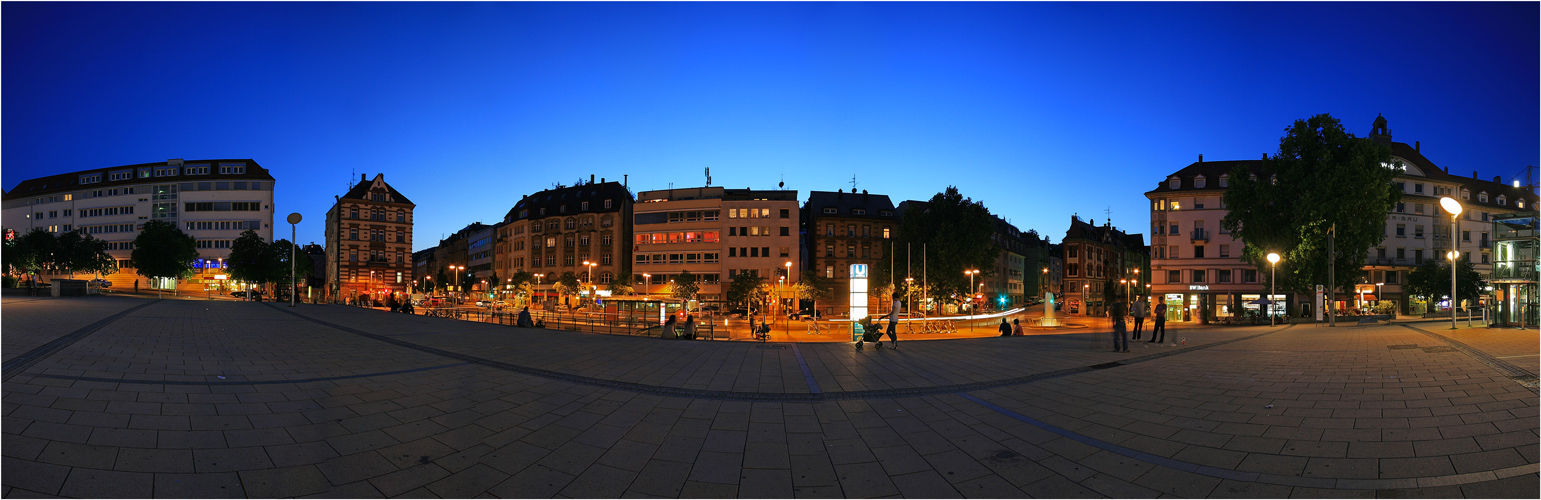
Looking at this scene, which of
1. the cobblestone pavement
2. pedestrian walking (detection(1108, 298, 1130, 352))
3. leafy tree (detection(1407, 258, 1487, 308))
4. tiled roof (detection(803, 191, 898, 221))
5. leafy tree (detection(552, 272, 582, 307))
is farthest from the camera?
tiled roof (detection(803, 191, 898, 221))

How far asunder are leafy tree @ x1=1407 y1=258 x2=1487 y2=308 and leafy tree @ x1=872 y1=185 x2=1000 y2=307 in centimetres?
3169

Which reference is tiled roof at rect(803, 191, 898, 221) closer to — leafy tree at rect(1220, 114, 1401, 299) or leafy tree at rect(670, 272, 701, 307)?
leafy tree at rect(670, 272, 701, 307)

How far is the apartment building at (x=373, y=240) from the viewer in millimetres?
77000

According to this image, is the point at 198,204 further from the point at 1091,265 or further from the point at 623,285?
the point at 1091,265

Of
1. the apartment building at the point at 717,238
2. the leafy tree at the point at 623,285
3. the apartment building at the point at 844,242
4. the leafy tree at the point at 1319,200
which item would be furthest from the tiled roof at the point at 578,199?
the leafy tree at the point at 1319,200

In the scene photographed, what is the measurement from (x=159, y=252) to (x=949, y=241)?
2446 inches

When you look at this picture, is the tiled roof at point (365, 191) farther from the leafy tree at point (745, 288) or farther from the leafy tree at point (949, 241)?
the leafy tree at point (949, 241)

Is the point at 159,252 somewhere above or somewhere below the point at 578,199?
below

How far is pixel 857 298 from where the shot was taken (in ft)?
65.5

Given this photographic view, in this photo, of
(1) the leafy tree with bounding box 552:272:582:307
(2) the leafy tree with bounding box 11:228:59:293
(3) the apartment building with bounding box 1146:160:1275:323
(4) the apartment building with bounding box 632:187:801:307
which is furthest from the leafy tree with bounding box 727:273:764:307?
(2) the leafy tree with bounding box 11:228:59:293

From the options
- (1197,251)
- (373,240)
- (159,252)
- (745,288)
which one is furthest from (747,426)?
(373,240)

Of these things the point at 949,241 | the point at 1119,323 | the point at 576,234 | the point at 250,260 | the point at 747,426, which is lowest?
the point at 747,426

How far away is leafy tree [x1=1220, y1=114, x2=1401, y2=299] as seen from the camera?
96.0ft

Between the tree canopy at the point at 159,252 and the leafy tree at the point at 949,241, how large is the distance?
57540 mm
